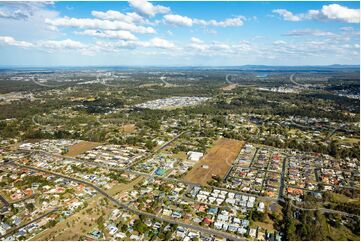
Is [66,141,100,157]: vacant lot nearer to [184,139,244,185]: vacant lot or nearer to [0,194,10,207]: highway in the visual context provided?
[0,194,10,207]: highway

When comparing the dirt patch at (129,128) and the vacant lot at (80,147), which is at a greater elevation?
the vacant lot at (80,147)

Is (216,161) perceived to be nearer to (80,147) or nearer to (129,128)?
(80,147)

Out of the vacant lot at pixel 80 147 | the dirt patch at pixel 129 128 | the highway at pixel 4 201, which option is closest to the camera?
the highway at pixel 4 201

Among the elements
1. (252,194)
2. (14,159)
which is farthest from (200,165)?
(14,159)

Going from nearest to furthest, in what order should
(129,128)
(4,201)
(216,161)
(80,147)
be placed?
1. (4,201)
2. (216,161)
3. (80,147)
4. (129,128)

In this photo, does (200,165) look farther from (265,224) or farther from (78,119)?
(78,119)

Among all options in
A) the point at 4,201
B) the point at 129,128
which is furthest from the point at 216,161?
the point at 4,201

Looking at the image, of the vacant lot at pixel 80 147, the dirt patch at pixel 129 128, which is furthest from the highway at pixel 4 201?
the dirt patch at pixel 129 128

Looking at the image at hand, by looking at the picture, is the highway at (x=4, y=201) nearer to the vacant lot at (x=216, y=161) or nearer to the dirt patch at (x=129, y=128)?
the vacant lot at (x=216, y=161)
